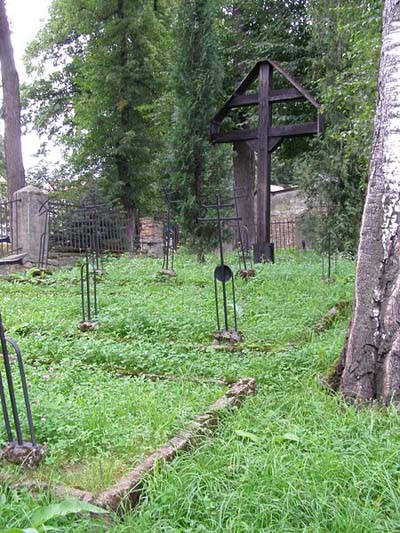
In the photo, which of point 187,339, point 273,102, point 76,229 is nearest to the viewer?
point 187,339

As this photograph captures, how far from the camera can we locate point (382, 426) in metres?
2.86

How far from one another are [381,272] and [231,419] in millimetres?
1261

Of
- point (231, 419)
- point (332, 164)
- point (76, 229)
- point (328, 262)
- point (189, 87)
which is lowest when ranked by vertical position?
point (231, 419)

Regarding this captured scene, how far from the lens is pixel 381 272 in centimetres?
329

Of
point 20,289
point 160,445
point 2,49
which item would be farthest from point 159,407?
point 2,49

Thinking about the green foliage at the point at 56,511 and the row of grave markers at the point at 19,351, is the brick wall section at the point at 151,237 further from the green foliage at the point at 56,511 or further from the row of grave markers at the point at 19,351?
the green foliage at the point at 56,511

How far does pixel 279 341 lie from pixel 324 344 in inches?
20.1

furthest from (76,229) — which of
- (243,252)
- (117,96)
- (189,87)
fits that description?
(117,96)

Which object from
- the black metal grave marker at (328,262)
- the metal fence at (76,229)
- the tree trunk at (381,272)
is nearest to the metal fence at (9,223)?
the metal fence at (76,229)

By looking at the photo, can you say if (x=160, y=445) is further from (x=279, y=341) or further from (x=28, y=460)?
(x=279, y=341)

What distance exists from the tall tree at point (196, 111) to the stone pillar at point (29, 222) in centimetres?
301

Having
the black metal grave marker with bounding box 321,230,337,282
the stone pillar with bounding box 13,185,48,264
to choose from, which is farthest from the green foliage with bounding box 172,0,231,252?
the stone pillar with bounding box 13,185,48,264

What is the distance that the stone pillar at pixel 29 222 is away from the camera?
11.2 metres

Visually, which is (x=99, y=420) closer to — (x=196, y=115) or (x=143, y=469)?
(x=143, y=469)
